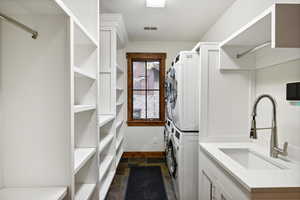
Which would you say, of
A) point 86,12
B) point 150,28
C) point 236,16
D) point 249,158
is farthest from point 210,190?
point 150,28

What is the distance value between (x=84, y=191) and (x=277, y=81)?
73.0 inches

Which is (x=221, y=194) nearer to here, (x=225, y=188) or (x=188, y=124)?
(x=225, y=188)

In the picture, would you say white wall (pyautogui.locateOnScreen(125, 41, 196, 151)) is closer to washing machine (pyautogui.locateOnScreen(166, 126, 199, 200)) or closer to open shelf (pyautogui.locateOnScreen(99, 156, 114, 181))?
open shelf (pyautogui.locateOnScreen(99, 156, 114, 181))

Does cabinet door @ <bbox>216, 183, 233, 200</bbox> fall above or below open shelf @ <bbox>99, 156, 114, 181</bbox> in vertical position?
above

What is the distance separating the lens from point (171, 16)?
9.85 feet

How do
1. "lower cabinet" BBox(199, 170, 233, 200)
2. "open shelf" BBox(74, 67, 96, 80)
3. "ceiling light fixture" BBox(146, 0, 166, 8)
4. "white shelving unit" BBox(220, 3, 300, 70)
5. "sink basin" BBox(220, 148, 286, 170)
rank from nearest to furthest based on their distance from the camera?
"white shelving unit" BBox(220, 3, 300, 70) → "open shelf" BBox(74, 67, 96, 80) → "lower cabinet" BBox(199, 170, 233, 200) → "sink basin" BBox(220, 148, 286, 170) → "ceiling light fixture" BBox(146, 0, 166, 8)

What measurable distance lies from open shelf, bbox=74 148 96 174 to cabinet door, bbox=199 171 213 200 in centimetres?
101

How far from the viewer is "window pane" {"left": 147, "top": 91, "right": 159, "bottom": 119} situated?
14.4ft

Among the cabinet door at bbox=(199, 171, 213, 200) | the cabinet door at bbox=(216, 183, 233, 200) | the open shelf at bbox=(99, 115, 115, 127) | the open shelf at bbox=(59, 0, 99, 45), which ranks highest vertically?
the open shelf at bbox=(59, 0, 99, 45)

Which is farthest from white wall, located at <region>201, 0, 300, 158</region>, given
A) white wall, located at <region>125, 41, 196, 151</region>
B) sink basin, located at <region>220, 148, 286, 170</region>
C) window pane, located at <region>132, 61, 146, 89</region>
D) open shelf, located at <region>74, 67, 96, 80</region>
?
window pane, located at <region>132, 61, 146, 89</region>

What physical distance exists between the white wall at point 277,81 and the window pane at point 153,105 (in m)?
2.23

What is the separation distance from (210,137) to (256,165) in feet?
1.56

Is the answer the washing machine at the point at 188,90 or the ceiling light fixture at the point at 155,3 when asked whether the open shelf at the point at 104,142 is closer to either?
the washing machine at the point at 188,90

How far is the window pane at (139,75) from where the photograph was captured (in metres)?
4.35
